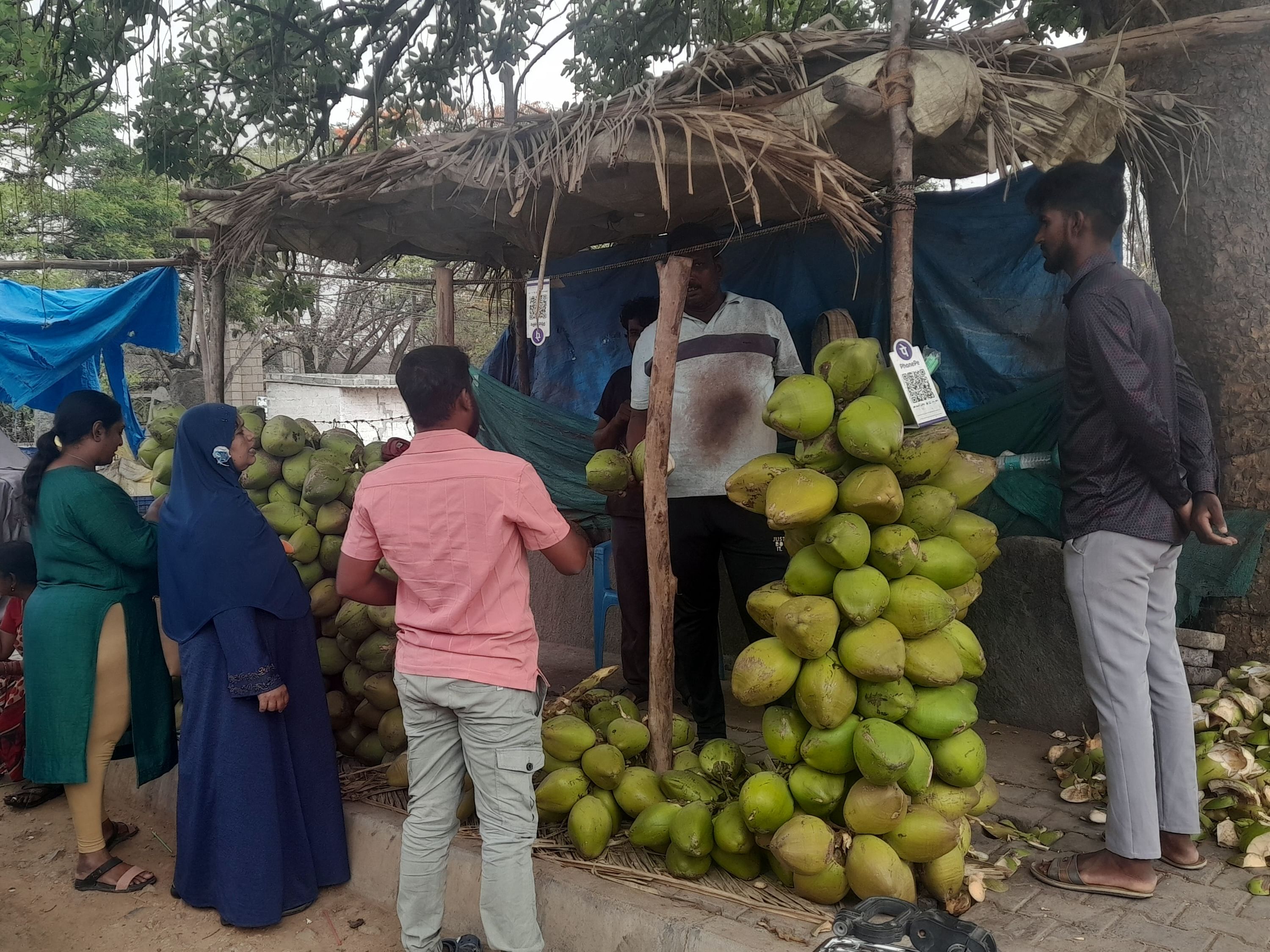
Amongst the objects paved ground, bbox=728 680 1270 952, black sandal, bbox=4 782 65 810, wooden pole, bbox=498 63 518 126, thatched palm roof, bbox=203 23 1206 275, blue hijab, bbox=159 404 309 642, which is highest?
wooden pole, bbox=498 63 518 126

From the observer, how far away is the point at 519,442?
18.7ft

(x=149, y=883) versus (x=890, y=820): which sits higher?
(x=890, y=820)

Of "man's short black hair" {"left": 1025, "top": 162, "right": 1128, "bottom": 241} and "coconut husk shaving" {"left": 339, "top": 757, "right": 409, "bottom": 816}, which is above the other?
"man's short black hair" {"left": 1025, "top": 162, "right": 1128, "bottom": 241}

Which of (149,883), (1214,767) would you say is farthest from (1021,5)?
(149,883)

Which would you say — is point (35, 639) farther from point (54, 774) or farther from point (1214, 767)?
point (1214, 767)

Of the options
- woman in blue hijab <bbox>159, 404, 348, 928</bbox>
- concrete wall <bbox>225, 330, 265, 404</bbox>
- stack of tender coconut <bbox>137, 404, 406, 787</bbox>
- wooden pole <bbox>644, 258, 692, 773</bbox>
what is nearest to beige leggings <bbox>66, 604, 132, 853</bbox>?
woman in blue hijab <bbox>159, 404, 348, 928</bbox>

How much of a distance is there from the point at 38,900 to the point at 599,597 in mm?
2882

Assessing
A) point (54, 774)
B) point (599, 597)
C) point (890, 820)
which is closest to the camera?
point (890, 820)

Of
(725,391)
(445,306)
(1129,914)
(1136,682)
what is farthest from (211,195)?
(1129,914)

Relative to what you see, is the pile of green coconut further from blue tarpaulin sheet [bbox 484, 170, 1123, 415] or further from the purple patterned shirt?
blue tarpaulin sheet [bbox 484, 170, 1123, 415]

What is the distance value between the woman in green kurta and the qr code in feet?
9.06

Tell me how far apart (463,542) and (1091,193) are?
211 centimetres

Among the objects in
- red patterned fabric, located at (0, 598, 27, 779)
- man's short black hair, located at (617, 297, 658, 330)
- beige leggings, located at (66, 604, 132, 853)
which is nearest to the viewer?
beige leggings, located at (66, 604, 132, 853)

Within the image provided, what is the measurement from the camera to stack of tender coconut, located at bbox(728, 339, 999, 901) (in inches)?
96.0
